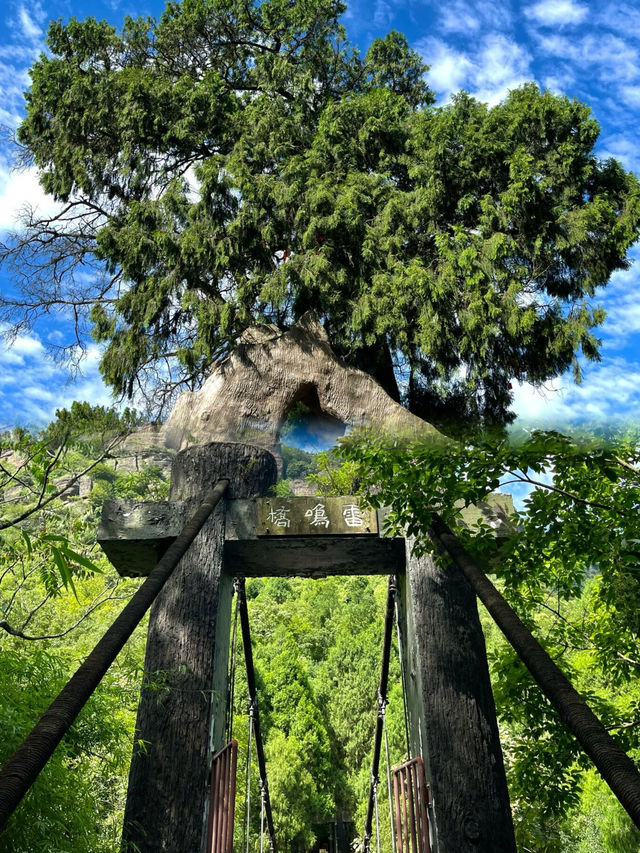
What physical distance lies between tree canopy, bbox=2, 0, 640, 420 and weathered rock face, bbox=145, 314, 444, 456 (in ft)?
1.07

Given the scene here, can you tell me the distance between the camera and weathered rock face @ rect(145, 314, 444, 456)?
564cm

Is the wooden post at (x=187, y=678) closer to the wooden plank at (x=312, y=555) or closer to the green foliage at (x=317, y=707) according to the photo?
the wooden plank at (x=312, y=555)

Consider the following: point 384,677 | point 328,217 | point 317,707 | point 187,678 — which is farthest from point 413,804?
point 317,707

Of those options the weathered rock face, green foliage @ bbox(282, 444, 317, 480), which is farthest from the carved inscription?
the weathered rock face

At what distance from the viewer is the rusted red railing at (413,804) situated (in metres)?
2.32

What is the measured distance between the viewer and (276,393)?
598 cm

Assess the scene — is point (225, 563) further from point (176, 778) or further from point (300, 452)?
point (300, 452)

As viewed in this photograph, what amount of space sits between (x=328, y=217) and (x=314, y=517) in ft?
14.2

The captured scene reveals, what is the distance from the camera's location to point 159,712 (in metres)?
2.29

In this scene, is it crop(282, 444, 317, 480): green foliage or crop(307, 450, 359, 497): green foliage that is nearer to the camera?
crop(307, 450, 359, 497): green foliage

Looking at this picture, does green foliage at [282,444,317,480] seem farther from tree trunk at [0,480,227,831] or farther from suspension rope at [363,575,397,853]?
tree trunk at [0,480,227,831]

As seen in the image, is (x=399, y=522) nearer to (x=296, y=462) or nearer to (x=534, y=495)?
(x=534, y=495)

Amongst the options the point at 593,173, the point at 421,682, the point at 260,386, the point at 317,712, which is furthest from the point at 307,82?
the point at 317,712

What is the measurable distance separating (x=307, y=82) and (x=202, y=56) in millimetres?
1538
